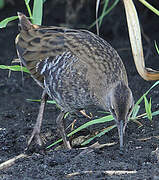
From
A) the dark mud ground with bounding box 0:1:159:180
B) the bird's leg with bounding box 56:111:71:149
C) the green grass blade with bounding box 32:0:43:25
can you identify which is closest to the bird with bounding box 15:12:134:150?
the bird's leg with bounding box 56:111:71:149

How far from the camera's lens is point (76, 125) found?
18.2 feet

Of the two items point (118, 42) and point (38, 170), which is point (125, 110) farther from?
point (118, 42)

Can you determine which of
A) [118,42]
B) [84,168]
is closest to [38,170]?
[84,168]

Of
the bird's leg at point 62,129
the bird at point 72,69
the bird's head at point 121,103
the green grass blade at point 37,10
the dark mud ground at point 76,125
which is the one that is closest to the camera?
the dark mud ground at point 76,125

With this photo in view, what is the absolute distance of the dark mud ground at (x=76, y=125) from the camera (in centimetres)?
401

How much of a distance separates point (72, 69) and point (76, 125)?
93 centimetres

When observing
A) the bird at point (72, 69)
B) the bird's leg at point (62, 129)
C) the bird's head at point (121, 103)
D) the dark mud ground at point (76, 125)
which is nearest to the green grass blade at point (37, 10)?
the bird at point (72, 69)

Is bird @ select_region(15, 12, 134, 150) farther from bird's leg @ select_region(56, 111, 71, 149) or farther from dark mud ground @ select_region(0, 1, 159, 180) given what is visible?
dark mud ground @ select_region(0, 1, 159, 180)

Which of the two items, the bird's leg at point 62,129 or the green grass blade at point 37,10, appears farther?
the green grass blade at point 37,10

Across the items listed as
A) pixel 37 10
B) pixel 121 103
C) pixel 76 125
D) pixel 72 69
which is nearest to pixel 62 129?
pixel 76 125

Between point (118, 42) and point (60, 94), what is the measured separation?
345 cm

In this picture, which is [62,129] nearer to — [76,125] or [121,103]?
[76,125]

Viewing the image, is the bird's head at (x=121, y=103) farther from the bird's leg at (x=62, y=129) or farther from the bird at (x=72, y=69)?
the bird's leg at (x=62, y=129)

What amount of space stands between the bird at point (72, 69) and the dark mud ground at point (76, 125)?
245 millimetres
